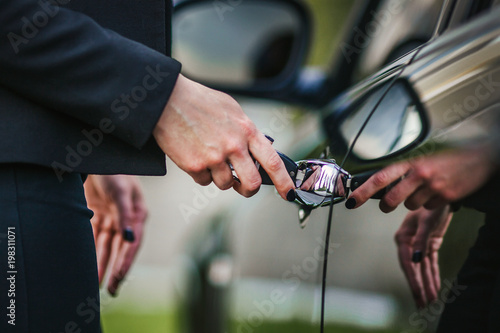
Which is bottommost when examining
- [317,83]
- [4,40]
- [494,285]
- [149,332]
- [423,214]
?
[149,332]

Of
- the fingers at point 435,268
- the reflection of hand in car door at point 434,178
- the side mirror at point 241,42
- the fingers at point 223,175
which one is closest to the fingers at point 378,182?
the reflection of hand in car door at point 434,178

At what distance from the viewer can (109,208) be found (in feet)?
7.07

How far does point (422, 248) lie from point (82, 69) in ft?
2.30

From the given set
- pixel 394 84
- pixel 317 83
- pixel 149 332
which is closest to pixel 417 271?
pixel 394 84

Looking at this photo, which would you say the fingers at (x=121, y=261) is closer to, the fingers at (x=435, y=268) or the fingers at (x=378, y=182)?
the fingers at (x=378, y=182)

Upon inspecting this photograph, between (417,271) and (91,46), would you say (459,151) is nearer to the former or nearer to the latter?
(417,271)

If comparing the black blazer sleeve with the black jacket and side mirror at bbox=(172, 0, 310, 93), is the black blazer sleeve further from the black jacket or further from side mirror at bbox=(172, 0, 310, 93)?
side mirror at bbox=(172, 0, 310, 93)

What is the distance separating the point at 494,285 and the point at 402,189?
0.23 m

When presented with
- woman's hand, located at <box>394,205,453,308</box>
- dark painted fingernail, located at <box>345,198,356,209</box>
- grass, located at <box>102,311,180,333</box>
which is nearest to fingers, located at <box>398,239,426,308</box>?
woman's hand, located at <box>394,205,453,308</box>

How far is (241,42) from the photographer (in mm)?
3654

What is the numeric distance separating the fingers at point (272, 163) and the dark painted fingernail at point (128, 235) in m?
1.11

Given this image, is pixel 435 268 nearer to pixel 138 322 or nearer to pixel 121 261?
pixel 121 261

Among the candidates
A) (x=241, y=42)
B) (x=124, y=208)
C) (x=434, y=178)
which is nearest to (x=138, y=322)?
(x=241, y=42)

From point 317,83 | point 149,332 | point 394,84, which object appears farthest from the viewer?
point 149,332
